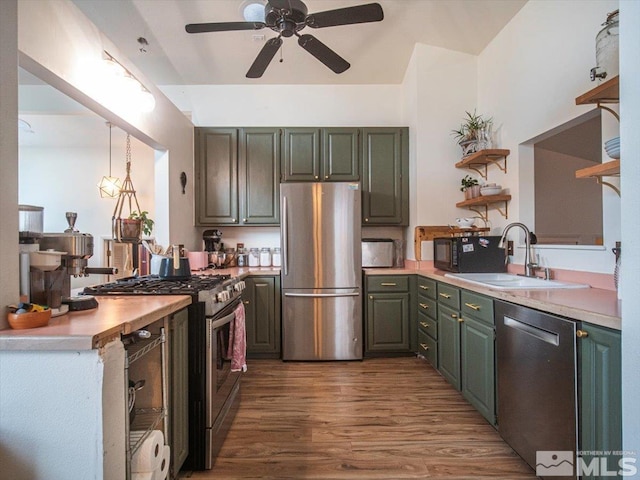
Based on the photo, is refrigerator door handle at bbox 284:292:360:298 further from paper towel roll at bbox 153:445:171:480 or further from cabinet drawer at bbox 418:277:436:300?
paper towel roll at bbox 153:445:171:480

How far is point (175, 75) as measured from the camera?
354 cm

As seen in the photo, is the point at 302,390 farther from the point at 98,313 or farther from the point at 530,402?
the point at 98,313

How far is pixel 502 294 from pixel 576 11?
1876 mm

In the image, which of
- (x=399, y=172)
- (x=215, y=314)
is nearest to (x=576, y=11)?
(x=399, y=172)

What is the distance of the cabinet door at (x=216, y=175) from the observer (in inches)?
138

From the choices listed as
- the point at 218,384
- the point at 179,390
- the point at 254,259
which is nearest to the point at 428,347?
the point at 218,384

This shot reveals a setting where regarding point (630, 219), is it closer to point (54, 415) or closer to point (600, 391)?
point (600, 391)

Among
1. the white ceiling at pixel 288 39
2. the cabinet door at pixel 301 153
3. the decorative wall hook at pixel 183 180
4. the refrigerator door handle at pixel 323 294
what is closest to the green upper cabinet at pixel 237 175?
the cabinet door at pixel 301 153

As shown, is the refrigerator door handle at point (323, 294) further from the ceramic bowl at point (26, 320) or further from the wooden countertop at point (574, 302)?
the ceramic bowl at point (26, 320)

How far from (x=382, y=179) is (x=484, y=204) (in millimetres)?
1044

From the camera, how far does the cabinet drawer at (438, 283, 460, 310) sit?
2.31 meters

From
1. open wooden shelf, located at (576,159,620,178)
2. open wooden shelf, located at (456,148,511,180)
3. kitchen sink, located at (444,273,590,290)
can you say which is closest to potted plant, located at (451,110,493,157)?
open wooden shelf, located at (456,148,511,180)

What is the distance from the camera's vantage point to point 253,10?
7.36ft

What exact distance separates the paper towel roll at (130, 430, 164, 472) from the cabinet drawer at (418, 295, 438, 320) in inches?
85.1
